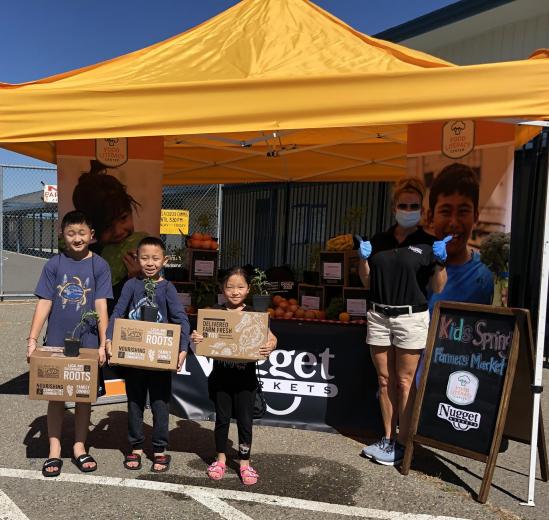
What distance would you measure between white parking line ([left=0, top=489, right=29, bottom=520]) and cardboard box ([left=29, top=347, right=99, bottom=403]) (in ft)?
1.93

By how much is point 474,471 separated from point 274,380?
5.53 ft

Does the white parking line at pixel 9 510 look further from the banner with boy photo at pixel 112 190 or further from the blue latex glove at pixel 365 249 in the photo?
the blue latex glove at pixel 365 249

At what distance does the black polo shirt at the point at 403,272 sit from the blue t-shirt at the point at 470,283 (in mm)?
665

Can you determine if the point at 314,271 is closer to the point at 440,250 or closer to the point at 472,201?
the point at 472,201

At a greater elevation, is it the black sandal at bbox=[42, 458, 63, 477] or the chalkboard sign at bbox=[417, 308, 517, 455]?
the chalkboard sign at bbox=[417, 308, 517, 455]

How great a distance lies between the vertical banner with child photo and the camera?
4285 mm

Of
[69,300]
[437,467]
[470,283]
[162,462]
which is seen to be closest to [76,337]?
[69,300]

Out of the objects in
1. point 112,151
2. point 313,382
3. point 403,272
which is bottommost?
point 313,382

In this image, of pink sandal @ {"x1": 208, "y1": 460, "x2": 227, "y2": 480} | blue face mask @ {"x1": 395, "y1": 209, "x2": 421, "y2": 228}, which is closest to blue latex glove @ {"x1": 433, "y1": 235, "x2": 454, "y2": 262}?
blue face mask @ {"x1": 395, "y1": 209, "x2": 421, "y2": 228}

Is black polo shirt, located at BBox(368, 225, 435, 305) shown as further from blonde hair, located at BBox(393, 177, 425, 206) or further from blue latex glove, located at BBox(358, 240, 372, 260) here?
blonde hair, located at BBox(393, 177, 425, 206)

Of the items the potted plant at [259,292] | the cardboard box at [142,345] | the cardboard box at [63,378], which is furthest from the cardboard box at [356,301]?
the cardboard box at [63,378]

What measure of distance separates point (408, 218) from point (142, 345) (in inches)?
81.9

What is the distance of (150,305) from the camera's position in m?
3.48

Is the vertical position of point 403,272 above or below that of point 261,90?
below
